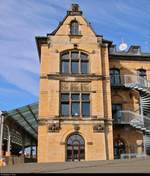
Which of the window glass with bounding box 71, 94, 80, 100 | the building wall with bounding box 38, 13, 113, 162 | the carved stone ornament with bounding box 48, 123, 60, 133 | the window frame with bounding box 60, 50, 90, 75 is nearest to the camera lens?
the building wall with bounding box 38, 13, 113, 162

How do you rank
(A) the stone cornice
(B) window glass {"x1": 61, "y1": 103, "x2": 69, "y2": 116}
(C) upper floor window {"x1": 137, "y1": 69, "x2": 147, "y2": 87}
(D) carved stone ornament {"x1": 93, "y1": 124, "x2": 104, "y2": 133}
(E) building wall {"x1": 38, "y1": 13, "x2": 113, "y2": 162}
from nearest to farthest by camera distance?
1. (E) building wall {"x1": 38, "y1": 13, "x2": 113, "y2": 162}
2. (D) carved stone ornament {"x1": 93, "y1": 124, "x2": 104, "y2": 133}
3. (B) window glass {"x1": 61, "y1": 103, "x2": 69, "y2": 116}
4. (A) the stone cornice
5. (C) upper floor window {"x1": 137, "y1": 69, "x2": 147, "y2": 87}

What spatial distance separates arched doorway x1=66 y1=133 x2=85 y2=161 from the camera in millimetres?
25253

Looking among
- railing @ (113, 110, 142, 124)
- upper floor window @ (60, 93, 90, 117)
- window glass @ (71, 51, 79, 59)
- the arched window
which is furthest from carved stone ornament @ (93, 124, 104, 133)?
the arched window

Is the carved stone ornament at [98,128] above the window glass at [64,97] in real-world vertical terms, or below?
below

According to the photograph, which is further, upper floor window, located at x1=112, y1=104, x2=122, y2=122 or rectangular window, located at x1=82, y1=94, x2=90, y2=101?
upper floor window, located at x1=112, y1=104, x2=122, y2=122

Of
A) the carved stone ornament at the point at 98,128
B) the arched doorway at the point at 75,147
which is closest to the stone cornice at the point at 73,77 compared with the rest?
the carved stone ornament at the point at 98,128

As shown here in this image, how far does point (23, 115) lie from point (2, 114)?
18.6 feet

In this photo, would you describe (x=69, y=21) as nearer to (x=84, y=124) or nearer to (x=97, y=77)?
(x=97, y=77)

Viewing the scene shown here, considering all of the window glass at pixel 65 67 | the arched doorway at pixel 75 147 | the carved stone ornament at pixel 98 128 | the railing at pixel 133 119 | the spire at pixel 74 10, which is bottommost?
the arched doorway at pixel 75 147

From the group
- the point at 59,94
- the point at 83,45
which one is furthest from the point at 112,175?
the point at 83,45

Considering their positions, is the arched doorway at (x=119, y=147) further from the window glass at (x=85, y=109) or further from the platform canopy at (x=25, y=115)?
the platform canopy at (x=25, y=115)

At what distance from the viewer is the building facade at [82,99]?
83.1 feet

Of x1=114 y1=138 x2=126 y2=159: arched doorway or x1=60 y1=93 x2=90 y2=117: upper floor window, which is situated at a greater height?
x1=60 y1=93 x2=90 y2=117: upper floor window

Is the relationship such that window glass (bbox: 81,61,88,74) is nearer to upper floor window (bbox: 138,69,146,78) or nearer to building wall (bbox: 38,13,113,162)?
building wall (bbox: 38,13,113,162)
